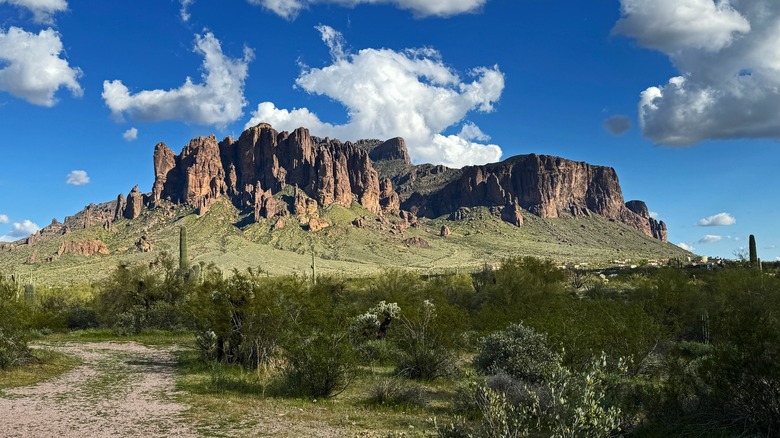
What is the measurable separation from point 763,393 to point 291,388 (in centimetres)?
1018

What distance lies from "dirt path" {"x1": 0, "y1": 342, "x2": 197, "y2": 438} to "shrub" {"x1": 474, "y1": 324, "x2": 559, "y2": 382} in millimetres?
7790

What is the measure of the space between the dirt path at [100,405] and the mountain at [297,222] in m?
85.1

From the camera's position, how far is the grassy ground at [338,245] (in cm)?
10369

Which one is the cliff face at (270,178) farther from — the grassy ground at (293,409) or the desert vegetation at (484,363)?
the grassy ground at (293,409)

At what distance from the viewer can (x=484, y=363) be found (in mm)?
14812

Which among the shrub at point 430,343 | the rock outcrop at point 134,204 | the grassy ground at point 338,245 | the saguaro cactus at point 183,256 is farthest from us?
the rock outcrop at point 134,204

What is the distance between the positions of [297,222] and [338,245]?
16.8 m

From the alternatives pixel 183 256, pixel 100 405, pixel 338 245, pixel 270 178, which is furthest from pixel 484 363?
pixel 270 178

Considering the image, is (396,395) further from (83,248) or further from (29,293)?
(83,248)

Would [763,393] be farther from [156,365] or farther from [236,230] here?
[236,230]

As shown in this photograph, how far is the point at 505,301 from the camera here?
30094mm

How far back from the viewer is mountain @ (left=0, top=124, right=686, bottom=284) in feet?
392

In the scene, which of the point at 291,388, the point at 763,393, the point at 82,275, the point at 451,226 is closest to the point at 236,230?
the point at 82,275

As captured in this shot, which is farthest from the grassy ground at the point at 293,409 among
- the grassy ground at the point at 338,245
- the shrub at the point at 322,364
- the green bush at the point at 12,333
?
the grassy ground at the point at 338,245
